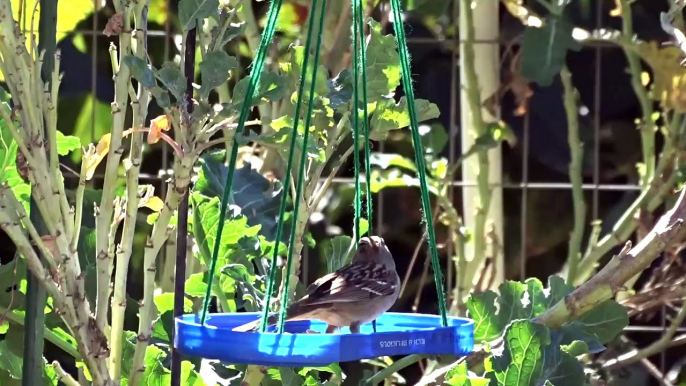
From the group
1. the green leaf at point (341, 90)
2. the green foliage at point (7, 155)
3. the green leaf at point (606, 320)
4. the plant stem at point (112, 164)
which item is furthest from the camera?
the green leaf at point (606, 320)

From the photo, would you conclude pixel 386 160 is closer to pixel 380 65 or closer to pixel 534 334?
pixel 380 65

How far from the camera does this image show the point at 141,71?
154 cm

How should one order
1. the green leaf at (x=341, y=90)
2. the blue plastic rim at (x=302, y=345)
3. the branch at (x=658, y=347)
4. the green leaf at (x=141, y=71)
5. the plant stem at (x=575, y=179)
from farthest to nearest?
the plant stem at (x=575, y=179), the branch at (x=658, y=347), the green leaf at (x=341, y=90), the green leaf at (x=141, y=71), the blue plastic rim at (x=302, y=345)

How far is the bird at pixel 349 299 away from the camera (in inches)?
68.6

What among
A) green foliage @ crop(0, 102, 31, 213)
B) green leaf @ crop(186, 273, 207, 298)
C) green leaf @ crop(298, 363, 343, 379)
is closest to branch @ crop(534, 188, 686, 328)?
green leaf @ crop(298, 363, 343, 379)

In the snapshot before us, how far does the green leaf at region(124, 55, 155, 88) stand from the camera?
153cm

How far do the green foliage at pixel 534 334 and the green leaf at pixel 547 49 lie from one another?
65 centimetres

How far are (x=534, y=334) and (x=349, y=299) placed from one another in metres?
0.33

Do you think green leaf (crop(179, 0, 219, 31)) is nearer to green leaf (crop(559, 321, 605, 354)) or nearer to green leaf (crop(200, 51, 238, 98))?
green leaf (crop(200, 51, 238, 98))

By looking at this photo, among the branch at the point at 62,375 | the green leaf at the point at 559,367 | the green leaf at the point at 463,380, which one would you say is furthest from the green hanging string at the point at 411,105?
the branch at the point at 62,375

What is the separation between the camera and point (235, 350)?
1395mm

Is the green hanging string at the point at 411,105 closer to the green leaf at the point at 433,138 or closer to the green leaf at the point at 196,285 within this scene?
the green leaf at the point at 196,285

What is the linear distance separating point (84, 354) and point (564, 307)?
88 centimetres

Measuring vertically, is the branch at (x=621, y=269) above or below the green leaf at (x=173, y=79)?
below
